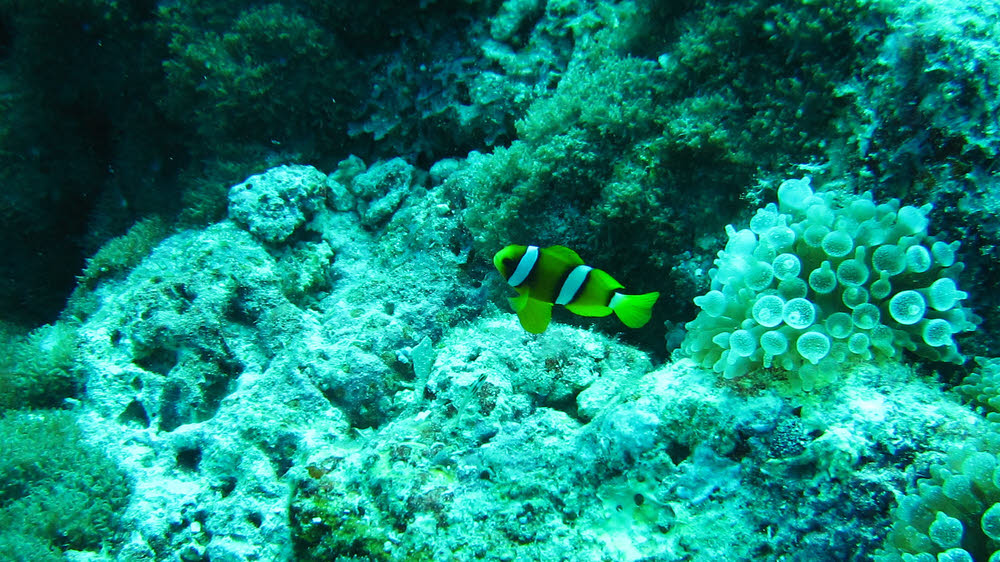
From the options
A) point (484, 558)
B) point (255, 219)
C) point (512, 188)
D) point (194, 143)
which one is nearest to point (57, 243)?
point (194, 143)

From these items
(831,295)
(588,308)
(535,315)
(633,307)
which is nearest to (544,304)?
(535,315)

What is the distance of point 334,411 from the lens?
309 cm

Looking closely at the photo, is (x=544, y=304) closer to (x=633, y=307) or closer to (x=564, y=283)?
(x=564, y=283)

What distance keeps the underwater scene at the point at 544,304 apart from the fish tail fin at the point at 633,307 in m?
0.01

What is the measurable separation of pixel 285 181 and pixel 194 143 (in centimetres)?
209

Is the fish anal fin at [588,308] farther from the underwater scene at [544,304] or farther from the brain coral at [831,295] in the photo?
the brain coral at [831,295]

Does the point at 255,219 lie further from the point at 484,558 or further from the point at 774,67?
the point at 774,67

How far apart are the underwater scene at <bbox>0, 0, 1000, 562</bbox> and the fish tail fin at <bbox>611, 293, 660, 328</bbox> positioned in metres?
0.01

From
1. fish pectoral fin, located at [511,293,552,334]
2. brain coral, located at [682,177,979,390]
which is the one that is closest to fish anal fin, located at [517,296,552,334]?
fish pectoral fin, located at [511,293,552,334]

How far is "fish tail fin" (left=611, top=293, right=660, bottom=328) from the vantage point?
210cm

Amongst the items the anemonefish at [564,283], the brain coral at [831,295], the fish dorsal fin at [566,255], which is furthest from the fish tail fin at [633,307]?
the brain coral at [831,295]

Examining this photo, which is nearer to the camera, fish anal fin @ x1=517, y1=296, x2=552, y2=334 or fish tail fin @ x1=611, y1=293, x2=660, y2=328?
fish tail fin @ x1=611, y1=293, x2=660, y2=328

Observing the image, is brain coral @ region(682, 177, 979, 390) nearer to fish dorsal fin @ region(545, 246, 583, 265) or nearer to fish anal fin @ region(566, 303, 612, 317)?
fish anal fin @ region(566, 303, 612, 317)

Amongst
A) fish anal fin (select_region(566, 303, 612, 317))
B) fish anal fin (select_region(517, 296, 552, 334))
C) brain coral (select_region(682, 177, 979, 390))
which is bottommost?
brain coral (select_region(682, 177, 979, 390))
